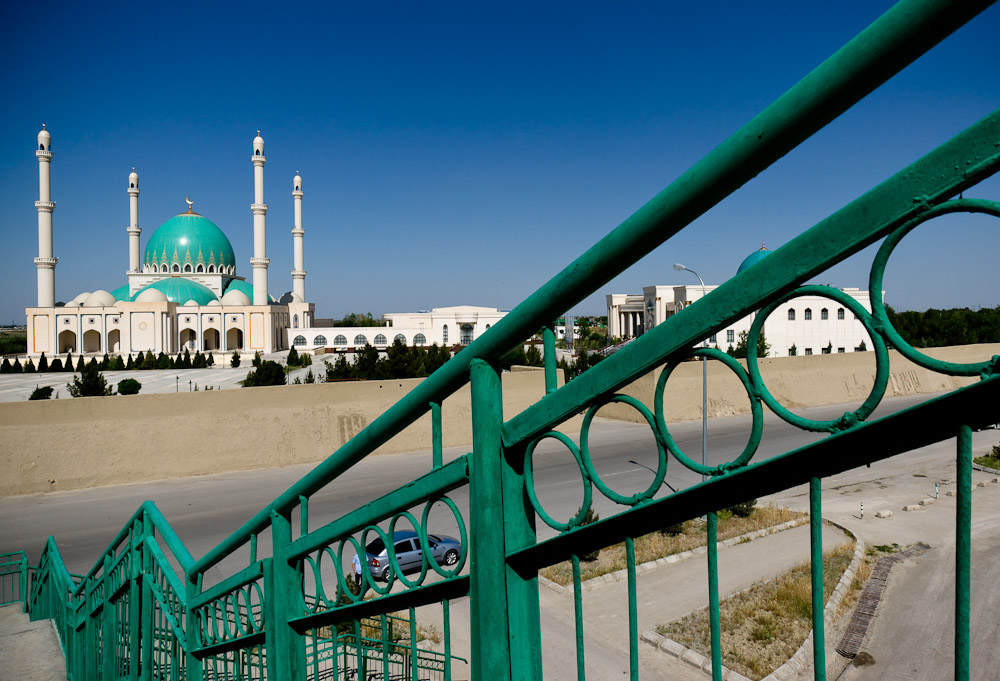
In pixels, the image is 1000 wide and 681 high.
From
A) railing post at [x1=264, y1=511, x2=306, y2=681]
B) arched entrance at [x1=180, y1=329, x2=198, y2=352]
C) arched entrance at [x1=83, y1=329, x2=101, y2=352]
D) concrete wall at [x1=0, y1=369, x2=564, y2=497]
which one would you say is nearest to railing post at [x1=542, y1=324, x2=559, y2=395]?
railing post at [x1=264, y1=511, x2=306, y2=681]

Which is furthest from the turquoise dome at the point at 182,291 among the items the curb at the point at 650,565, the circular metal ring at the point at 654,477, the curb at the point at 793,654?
the circular metal ring at the point at 654,477

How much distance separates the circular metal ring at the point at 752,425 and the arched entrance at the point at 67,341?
50030 mm

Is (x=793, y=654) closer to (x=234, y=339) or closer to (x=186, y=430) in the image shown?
(x=186, y=430)

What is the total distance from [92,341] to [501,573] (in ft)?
167

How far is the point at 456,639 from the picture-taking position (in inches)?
282

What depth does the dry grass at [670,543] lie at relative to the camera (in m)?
8.18

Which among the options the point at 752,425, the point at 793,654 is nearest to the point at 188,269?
the point at 793,654

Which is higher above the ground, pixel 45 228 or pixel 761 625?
pixel 45 228

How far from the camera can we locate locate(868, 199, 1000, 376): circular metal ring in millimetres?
785

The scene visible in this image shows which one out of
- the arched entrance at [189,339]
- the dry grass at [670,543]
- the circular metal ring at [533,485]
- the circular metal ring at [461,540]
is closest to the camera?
the circular metal ring at [533,485]

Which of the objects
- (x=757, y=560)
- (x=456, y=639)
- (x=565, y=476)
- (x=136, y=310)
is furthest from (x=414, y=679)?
(x=136, y=310)

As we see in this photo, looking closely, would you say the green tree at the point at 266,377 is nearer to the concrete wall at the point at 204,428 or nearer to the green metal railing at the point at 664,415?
the concrete wall at the point at 204,428

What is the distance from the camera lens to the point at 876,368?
0.83 meters

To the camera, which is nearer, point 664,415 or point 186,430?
point 664,415
